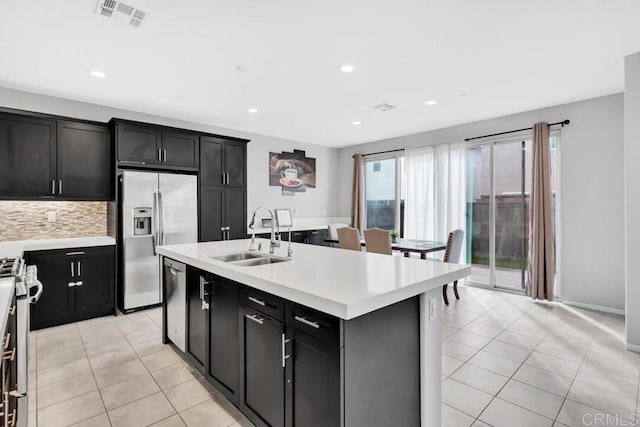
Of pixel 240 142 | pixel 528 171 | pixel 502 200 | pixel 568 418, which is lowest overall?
pixel 568 418

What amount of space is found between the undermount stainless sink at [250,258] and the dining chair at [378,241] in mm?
2186

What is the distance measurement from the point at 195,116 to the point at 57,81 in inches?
66.2

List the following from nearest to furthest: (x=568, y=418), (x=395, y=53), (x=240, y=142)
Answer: (x=568, y=418)
(x=395, y=53)
(x=240, y=142)

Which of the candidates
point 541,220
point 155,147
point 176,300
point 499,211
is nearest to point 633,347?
point 541,220

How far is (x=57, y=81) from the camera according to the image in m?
3.46

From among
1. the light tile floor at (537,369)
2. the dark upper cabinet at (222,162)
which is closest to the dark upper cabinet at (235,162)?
the dark upper cabinet at (222,162)

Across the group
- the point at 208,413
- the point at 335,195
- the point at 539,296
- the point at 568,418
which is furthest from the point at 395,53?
the point at 335,195

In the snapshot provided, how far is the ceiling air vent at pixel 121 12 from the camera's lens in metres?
2.16

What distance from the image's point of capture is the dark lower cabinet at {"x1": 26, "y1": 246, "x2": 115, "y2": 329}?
141 inches

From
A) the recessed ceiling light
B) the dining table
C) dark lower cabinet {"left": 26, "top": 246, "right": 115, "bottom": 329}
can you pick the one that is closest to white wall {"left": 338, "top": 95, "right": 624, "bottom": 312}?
the dining table

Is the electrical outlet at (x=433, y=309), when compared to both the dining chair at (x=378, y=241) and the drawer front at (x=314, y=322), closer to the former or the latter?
the drawer front at (x=314, y=322)

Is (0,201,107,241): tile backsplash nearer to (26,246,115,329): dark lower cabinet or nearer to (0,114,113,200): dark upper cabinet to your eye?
(0,114,113,200): dark upper cabinet

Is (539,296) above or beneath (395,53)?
beneath

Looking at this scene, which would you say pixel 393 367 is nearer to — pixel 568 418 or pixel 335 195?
pixel 568 418
